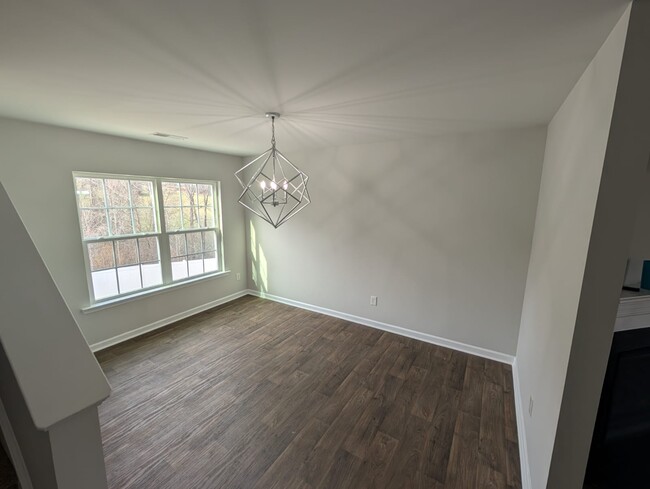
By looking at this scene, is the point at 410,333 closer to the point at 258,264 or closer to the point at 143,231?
the point at 258,264

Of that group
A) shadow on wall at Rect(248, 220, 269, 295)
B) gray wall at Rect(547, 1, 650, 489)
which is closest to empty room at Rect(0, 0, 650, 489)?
gray wall at Rect(547, 1, 650, 489)

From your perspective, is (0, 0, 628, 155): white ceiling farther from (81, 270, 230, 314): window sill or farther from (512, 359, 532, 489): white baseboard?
(512, 359, 532, 489): white baseboard

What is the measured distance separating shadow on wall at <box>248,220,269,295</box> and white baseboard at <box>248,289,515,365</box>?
0.98 feet

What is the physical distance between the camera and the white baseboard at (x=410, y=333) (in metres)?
2.96

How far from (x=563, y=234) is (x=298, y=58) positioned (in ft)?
5.67

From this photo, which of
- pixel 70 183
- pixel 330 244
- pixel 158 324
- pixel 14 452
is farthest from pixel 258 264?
pixel 14 452

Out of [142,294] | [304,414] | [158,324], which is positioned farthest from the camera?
[158,324]

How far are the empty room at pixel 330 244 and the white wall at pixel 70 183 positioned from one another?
0.02 meters

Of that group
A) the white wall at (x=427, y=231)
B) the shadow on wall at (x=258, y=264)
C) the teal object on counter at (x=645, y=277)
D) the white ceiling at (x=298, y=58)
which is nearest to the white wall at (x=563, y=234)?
the white ceiling at (x=298, y=58)

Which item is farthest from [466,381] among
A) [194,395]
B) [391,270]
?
[194,395]

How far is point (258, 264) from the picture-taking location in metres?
4.71

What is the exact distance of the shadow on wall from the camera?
4.65 m

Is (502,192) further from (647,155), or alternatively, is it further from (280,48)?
(280,48)

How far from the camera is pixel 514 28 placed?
109 cm
